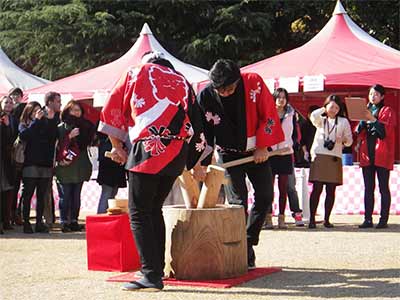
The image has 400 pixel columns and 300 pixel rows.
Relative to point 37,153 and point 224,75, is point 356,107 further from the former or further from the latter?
point 224,75

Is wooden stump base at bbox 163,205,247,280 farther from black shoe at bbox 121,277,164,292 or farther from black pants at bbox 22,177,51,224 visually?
black pants at bbox 22,177,51,224

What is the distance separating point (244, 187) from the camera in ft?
20.8

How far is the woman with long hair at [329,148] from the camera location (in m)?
9.88

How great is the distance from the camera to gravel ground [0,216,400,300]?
17.2 feet

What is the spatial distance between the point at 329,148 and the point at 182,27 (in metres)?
14.4

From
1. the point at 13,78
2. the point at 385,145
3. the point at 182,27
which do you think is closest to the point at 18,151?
the point at 385,145

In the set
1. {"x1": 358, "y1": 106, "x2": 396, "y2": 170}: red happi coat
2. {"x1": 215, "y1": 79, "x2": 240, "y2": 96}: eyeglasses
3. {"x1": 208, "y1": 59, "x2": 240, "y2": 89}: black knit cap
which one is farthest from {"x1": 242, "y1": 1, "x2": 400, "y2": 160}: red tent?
{"x1": 208, "y1": 59, "x2": 240, "y2": 89}: black knit cap

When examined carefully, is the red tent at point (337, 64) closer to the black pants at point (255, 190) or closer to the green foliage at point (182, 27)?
the black pants at point (255, 190)

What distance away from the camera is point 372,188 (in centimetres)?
989

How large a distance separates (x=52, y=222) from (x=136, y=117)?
532cm

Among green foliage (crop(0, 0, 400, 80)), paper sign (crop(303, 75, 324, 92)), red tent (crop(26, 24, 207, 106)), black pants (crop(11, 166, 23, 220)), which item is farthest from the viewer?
green foliage (crop(0, 0, 400, 80))

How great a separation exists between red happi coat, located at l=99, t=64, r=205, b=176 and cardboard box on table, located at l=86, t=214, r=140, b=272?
3.39 feet

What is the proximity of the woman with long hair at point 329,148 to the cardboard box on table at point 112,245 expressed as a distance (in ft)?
13.1

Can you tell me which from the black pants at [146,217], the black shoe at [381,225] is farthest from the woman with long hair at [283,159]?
the black pants at [146,217]
